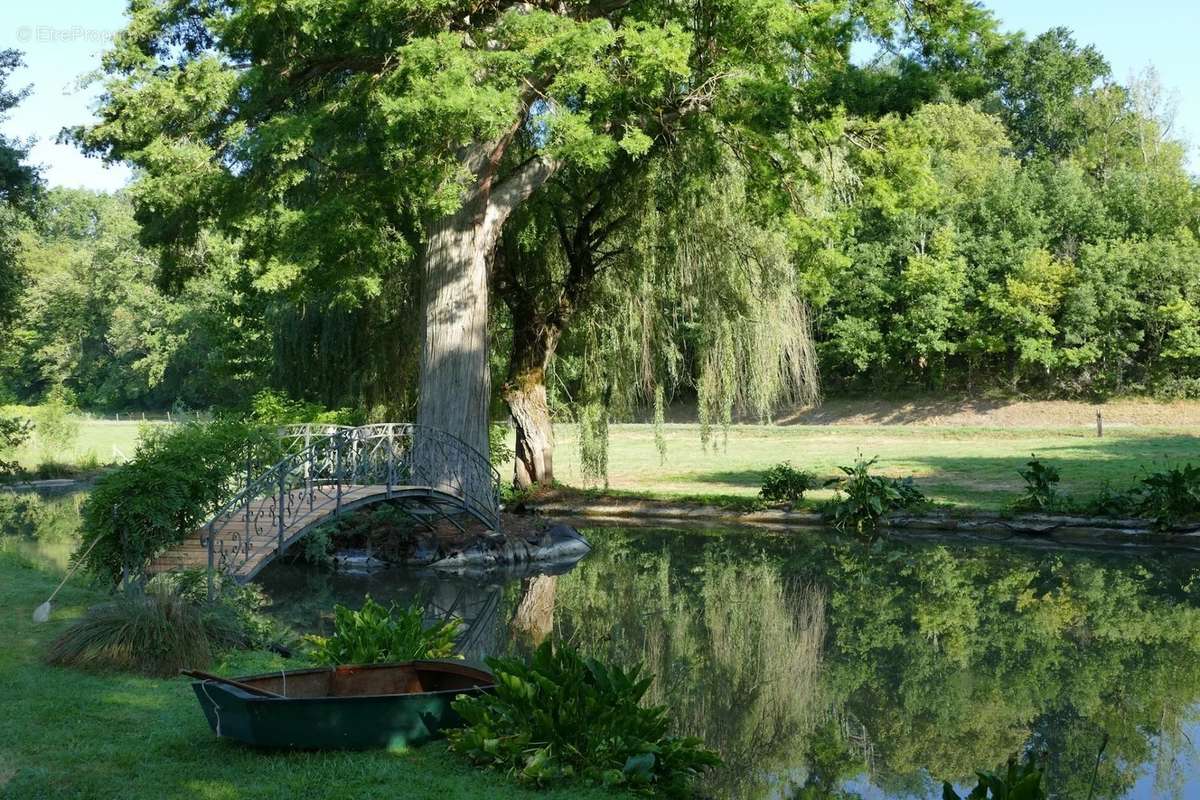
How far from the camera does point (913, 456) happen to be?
34.1 metres

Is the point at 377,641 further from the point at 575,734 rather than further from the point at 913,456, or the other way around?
the point at 913,456

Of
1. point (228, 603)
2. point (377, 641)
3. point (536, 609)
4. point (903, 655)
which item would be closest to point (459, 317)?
point (536, 609)

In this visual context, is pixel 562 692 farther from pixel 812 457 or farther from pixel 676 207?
pixel 812 457

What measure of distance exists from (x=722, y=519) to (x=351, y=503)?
33.4 feet

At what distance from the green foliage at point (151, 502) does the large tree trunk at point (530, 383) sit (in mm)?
11572

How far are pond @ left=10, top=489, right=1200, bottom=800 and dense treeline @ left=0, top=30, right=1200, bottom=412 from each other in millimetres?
4811

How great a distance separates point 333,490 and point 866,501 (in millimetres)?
10814

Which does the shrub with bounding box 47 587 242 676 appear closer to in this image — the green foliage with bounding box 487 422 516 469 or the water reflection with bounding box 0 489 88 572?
the water reflection with bounding box 0 489 88 572

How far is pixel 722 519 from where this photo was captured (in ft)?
77.9

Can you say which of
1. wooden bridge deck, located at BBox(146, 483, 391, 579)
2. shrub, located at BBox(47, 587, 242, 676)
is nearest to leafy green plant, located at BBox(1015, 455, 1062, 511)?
wooden bridge deck, located at BBox(146, 483, 391, 579)

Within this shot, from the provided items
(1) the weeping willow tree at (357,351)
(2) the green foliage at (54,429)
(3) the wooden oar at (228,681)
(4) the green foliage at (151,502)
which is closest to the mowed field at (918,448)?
(2) the green foliage at (54,429)

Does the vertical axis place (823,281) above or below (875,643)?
above

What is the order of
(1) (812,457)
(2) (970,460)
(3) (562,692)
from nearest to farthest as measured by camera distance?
1. (3) (562,692)
2. (2) (970,460)
3. (1) (812,457)

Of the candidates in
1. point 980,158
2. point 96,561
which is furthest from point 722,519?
point 980,158
